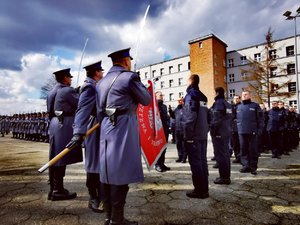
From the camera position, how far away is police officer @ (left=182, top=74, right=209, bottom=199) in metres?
3.64

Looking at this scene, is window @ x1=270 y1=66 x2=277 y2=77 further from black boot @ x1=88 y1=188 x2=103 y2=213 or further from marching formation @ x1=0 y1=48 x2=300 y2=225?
black boot @ x1=88 y1=188 x2=103 y2=213

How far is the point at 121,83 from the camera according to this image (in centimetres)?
246

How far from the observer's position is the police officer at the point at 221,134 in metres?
4.41

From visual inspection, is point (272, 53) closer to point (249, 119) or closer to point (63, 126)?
point (249, 119)

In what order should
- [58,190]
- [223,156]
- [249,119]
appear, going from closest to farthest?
[58,190] < [223,156] < [249,119]

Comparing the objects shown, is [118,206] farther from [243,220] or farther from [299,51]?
[299,51]

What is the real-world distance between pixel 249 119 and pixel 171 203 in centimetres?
340

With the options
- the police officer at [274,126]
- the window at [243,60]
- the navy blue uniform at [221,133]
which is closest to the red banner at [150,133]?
the navy blue uniform at [221,133]

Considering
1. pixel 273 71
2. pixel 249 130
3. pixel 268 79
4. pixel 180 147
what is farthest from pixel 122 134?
pixel 273 71

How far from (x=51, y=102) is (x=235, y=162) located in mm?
5506

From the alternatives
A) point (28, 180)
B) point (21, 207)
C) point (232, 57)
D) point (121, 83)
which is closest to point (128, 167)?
point (121, 83)

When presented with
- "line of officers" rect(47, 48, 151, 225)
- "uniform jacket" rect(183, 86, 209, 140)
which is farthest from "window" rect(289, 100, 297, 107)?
"line of officers" rect(47, 48, 151, 225)

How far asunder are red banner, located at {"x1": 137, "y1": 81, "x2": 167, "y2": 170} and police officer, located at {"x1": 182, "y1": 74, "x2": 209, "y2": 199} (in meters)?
0.58

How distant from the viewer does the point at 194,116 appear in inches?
147
